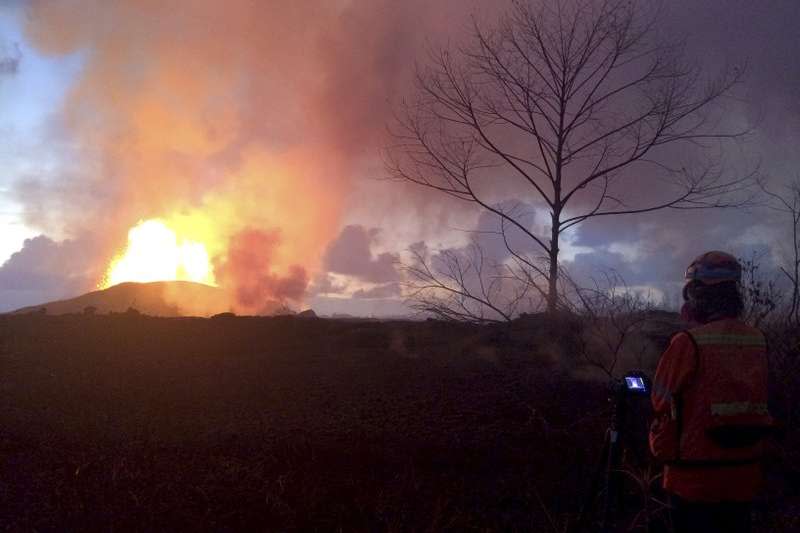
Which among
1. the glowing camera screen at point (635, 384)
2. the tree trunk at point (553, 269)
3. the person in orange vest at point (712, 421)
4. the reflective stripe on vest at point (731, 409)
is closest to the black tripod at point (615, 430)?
the glowing camera screen at point (635, 384)

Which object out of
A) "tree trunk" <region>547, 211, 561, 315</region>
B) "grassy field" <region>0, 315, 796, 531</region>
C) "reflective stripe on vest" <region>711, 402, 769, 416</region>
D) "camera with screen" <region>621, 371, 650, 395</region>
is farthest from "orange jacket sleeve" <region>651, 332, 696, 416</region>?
"tree trunk" <region>547, 211, 561, 315</region>

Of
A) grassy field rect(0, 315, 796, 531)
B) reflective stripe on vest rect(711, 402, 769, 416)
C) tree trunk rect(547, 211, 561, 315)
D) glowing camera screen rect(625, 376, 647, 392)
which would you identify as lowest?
grassy field rect(0, 315, 796, 531)

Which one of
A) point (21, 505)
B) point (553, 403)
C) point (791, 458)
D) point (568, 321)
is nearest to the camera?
point (21, 505)

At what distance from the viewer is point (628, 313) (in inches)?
292

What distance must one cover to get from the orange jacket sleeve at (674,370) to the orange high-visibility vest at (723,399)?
33 millimetres

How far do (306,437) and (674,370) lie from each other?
363cm

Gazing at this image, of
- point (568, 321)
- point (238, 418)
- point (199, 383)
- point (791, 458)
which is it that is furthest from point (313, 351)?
point (791, 458)

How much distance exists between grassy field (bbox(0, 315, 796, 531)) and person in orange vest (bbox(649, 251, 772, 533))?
1777 mm

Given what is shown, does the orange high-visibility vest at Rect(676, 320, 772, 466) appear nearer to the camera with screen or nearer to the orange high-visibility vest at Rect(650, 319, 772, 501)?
the orange high-visibility vest at Rect(650, 319, 772, 501)

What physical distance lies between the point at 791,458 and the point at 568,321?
2686mm

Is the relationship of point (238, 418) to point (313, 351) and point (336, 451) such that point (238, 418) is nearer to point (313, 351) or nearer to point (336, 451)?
point (336, 451)

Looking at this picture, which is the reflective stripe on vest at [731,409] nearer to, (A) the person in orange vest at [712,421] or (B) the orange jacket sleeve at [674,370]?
(A) the person in orange vest at [712,421]

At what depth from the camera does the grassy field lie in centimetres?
515

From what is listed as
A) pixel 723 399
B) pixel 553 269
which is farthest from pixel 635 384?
pixel 553 269
